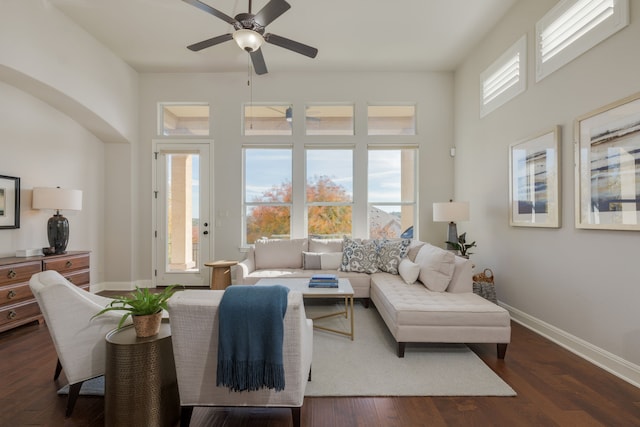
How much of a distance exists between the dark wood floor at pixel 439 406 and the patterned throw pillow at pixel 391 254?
A: 1.73m

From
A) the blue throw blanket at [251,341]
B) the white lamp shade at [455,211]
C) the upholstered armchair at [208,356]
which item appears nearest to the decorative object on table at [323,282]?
the upholstered armchair at [208,356]

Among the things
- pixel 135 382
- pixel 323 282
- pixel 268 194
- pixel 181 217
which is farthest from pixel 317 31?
pixel 135 382

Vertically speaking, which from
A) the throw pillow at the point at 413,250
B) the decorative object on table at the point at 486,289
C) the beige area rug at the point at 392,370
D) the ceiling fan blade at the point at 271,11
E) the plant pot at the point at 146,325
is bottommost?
the beige area rug at the point at 392,370

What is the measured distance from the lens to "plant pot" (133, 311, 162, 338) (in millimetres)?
1662

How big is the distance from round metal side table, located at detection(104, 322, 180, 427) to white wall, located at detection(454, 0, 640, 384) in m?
3.10

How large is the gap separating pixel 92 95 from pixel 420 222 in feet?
16.7

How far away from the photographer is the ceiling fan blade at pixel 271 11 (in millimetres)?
2408

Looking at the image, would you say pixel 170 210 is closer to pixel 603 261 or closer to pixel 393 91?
pixel 393 91

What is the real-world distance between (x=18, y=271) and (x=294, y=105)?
13.3 feet

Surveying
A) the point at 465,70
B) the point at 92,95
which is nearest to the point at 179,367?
the point at 92,95

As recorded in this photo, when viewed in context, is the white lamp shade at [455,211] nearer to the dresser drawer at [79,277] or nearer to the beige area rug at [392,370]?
the beige area rug at [392,370]

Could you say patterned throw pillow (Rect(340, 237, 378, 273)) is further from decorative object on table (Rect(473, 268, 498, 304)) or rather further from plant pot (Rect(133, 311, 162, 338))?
plant pot (Rect(133, 311, 162, 338))

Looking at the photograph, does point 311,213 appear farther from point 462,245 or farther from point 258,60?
point 258,60

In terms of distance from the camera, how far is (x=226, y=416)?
A: 6.06 ft
